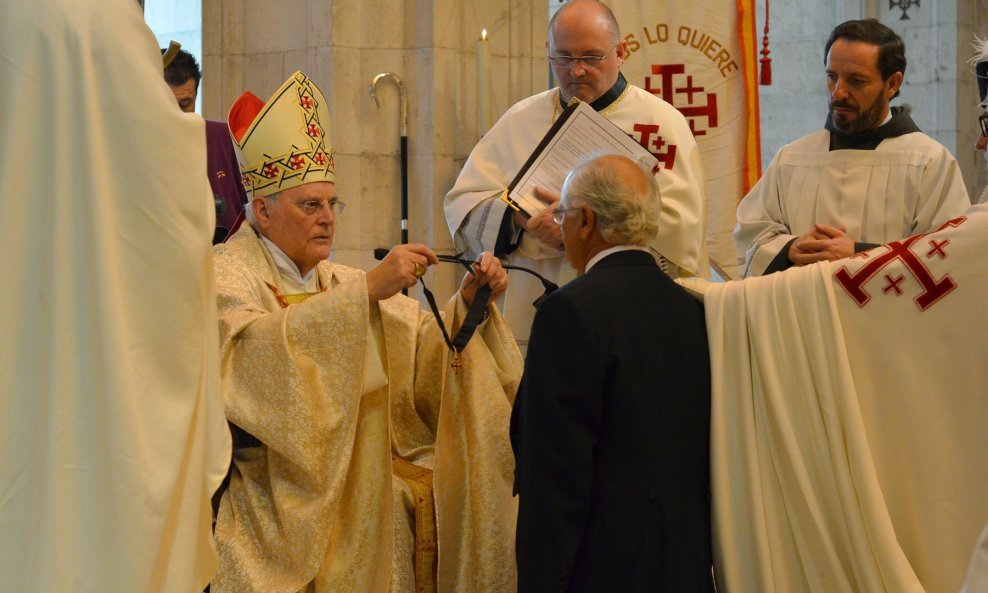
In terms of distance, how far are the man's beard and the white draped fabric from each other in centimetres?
261

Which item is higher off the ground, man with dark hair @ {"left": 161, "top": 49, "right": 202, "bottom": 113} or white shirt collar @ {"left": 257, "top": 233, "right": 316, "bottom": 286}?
man with dark hair @ {"left": 161, "top": 49, "right": 202, "bottom": 113}

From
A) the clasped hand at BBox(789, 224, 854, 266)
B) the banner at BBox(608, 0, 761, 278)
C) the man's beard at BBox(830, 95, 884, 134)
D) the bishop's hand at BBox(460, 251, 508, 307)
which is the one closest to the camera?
the bishop's hand at BBox(460, 251, 508, 307)

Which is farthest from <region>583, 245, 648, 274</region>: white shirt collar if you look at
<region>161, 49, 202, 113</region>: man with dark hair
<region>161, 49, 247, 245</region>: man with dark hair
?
<region>161, 49, 202, 113</region>: man with dark hair

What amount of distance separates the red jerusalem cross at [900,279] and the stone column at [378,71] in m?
3.18

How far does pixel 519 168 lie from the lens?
15.2 feet

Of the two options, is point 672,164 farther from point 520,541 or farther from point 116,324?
point 116,324

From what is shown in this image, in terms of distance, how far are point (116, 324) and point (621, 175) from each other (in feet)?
4.47

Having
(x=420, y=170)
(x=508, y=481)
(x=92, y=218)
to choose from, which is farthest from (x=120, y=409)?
(x=420, y=170)

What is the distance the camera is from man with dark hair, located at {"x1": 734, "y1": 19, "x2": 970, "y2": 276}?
13.2 ft

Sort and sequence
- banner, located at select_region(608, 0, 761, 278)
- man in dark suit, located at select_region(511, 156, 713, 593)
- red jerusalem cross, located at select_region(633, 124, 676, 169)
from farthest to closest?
1. banner, located at select_region(608, 0, 761, 278)
2. red jerusalem cross, located at select_region(633, 124, 676, 169)
3. man in dark suit, located at select_region(511, 156, 713, 593)

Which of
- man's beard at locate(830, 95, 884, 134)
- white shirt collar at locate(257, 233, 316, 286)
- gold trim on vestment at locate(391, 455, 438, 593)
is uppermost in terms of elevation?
man's beard at locate(830, 95, 884, 134)

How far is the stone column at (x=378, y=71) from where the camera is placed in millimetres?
5961

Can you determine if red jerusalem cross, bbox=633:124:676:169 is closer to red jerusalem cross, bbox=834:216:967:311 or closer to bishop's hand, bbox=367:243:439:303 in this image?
bishop's hand, bbox=367:243:439:303

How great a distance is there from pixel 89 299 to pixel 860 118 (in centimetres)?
285
